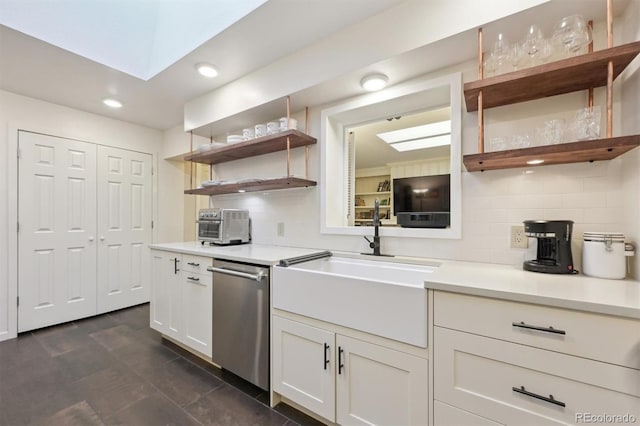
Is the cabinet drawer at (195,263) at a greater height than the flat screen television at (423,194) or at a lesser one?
lesser

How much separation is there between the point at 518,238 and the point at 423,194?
88 centimetres

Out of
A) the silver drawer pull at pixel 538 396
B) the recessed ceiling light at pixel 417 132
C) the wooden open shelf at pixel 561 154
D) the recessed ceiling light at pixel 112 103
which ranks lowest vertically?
the silver drawer pull at pixel 538 396

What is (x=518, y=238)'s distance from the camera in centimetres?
145

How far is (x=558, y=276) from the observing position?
120 centimetres

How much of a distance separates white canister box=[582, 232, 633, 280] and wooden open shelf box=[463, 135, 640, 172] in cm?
37

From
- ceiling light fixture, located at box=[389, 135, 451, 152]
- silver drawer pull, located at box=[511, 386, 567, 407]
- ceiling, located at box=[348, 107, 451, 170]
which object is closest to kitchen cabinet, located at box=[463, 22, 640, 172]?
ceiling, located at box=[348, 107, 451, 170]

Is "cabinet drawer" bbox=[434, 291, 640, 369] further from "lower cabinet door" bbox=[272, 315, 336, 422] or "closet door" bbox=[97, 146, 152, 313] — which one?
"closet door" bbox=[97, 146, 152, 313]

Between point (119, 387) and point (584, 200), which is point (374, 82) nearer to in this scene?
point (584, 200)

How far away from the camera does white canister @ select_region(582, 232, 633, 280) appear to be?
1116 mm

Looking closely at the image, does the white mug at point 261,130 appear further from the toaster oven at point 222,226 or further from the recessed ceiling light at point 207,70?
the toaster oven at point 222,226

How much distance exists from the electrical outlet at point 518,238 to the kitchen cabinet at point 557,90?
35cm

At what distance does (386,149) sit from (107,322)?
401 cm

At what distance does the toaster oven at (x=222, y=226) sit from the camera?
7.70 feet

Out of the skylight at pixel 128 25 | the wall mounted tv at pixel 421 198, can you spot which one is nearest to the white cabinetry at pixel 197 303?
the wall mounted tv at pixel 421 198
